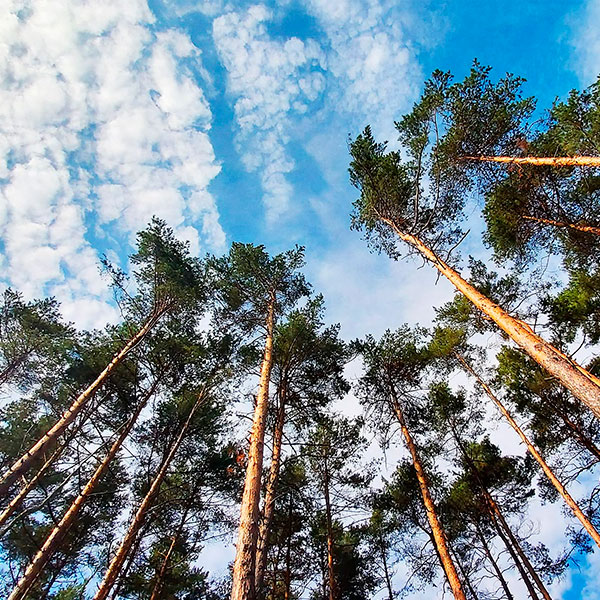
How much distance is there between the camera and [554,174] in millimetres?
10664

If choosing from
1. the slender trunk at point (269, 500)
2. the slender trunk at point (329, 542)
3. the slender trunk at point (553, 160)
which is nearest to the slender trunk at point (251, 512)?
the slender trunk at point (269, 500)

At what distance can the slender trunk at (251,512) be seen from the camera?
13.3 feet

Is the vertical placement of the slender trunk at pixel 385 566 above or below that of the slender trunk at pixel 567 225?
below

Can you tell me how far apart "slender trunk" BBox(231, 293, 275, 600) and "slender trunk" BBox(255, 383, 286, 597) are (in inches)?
38.5

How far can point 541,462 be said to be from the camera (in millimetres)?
9992

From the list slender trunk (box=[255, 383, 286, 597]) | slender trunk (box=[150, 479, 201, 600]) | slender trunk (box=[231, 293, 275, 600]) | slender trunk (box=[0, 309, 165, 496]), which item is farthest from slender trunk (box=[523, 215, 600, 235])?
slender trunk (box=[150, 479, 201, 600])

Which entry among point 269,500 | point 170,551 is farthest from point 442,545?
point 170,551

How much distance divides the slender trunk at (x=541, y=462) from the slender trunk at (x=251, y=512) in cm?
920

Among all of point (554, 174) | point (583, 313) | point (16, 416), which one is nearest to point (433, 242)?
point (554, 174)

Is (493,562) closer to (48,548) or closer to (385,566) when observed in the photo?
(385,566)

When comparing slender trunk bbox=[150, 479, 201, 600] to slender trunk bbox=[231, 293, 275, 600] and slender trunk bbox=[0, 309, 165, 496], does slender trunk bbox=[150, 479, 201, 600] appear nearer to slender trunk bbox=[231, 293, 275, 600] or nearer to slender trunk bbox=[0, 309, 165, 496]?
slender trunk bbox=[0, 309, 165, 496]

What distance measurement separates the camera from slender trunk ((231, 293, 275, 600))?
4.04 meters

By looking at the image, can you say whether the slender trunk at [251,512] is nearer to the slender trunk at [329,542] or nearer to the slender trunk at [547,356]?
the slender trunk at [547,356]

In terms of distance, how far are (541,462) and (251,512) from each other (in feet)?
32.4
